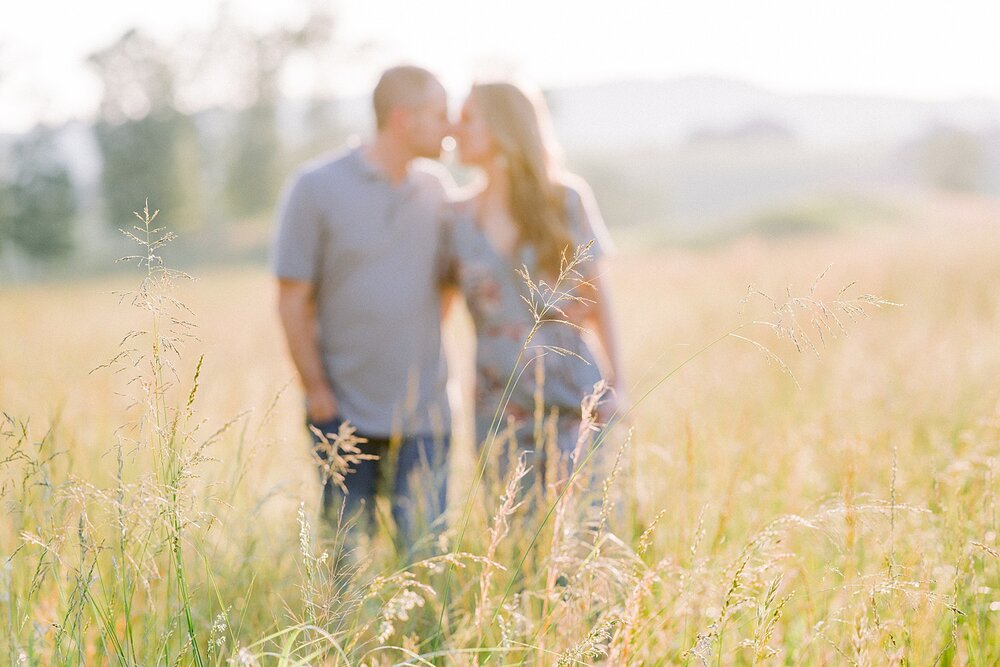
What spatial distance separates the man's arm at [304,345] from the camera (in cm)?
323

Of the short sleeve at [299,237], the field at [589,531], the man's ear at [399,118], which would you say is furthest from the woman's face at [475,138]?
the field at [589,531]

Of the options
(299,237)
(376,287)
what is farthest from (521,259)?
(299,237)

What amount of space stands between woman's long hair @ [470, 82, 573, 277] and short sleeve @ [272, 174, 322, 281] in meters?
0.78

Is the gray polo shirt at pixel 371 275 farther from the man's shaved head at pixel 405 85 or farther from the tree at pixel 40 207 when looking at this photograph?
the tree at pixel 40 207

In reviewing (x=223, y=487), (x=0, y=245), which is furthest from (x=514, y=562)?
(x=0, y=245)

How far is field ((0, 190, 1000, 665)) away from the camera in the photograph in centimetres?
144

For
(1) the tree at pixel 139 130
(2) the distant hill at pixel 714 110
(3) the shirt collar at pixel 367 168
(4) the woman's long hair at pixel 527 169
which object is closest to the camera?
(4) the woman's long hair at pixel 527 169

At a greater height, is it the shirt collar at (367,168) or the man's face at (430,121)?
the man's face at (430,121)

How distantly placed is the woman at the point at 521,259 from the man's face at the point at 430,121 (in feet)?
0.33

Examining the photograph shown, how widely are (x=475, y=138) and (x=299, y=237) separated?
791 millimetres

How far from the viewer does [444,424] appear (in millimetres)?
3477

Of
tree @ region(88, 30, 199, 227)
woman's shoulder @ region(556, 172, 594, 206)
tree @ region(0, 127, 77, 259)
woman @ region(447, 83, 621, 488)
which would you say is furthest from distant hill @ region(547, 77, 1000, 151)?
woman @ region(447, 83, 621, 488)

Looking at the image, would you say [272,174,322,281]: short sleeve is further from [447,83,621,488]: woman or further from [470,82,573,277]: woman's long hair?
[470,82,573,277]: woman's long hair

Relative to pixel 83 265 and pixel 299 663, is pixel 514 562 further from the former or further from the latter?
pixel 83 265
